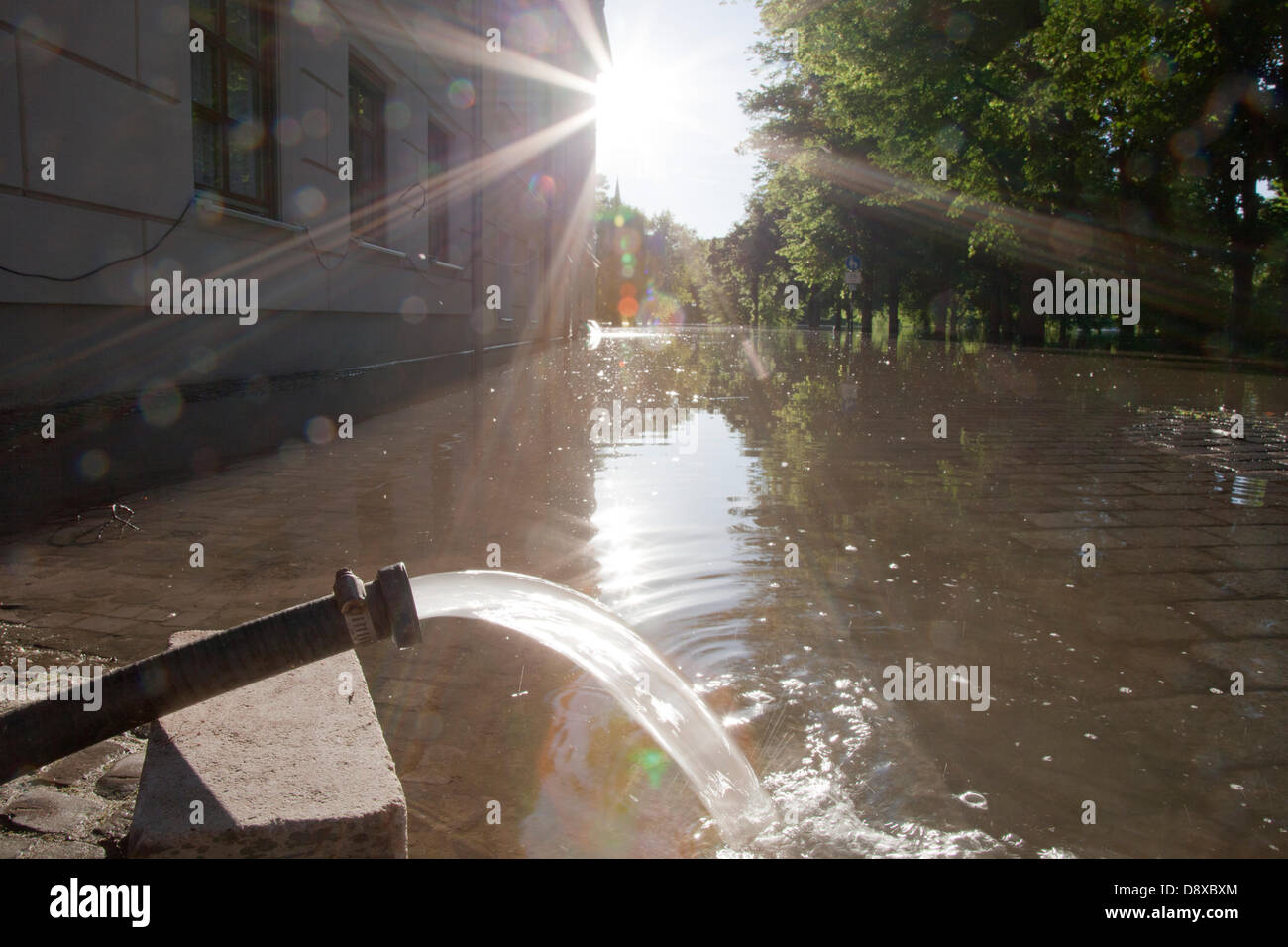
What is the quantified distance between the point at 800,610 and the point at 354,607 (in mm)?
2201

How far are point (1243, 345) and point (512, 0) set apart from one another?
20222 millimetres

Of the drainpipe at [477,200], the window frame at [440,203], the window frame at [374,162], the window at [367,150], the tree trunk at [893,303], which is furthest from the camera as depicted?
the tree trunk at [893,303]

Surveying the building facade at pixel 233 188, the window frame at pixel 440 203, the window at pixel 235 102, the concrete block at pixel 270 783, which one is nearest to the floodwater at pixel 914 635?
the concrete block at pixel 270 783

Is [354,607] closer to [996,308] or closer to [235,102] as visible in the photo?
[235,102]

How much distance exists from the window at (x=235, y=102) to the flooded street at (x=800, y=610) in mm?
2724

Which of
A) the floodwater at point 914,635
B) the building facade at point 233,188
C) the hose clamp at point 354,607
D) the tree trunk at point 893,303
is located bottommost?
the floodwater at point 914,635

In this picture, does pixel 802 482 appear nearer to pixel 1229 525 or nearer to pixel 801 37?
pixel 1229 525

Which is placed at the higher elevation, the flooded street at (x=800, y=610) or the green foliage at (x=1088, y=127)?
the green foliage at (x=1088, y=127)

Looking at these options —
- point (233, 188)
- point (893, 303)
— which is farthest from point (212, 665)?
point (893, 303)

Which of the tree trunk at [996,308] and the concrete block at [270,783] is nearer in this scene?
the concrete block at [270,783]

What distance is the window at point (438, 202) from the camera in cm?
1681

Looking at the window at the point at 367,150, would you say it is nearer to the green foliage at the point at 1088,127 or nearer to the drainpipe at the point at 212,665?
the drainpipe at the point at 212,665

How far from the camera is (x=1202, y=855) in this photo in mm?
2051

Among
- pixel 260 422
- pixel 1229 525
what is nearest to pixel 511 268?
pixel 260 422
